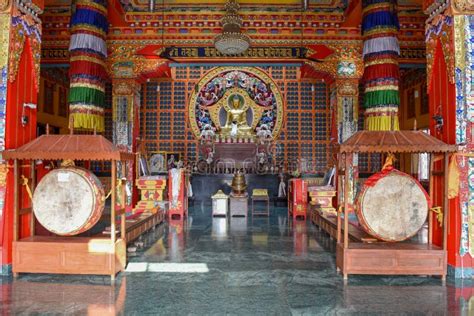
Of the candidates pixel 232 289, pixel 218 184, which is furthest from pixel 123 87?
pixel 232 289

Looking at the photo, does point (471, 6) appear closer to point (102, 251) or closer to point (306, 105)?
point (102, 251)

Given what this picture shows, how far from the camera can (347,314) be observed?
10.00 feet

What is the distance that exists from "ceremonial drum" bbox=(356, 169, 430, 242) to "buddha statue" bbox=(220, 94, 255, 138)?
8.55 metres

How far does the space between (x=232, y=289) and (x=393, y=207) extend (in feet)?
6.33

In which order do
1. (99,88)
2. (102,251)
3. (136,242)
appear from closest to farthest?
(102,251) < (136,242) < (99,88)

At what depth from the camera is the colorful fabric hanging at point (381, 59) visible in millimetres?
6777

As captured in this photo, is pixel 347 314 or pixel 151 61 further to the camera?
pixel 151 61

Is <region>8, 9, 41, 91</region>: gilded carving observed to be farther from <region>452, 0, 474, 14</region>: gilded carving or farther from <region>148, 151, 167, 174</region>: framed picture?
<region>148, 151, 167, 174</region>: framed picture

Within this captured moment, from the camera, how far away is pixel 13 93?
426 cm

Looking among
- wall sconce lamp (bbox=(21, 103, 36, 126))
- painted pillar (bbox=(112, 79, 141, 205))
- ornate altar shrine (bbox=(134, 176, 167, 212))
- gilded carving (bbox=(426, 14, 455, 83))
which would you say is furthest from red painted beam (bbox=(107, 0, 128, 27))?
gilded carving (bbox=(426, 14, 455, 83))

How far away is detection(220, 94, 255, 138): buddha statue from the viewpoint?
12.8m

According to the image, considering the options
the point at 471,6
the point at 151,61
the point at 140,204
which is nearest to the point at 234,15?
the point at 151,61

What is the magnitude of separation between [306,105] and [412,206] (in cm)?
881

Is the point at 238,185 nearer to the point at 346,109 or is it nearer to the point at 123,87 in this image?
the point at 346,109
